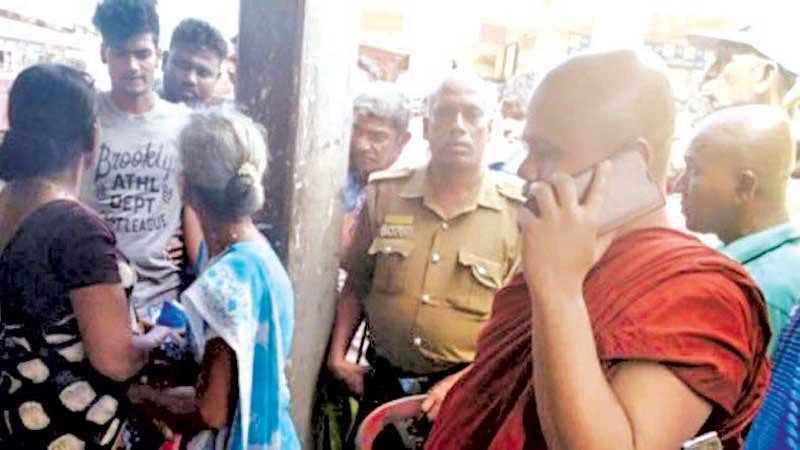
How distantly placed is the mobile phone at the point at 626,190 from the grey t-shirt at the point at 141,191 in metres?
1.93

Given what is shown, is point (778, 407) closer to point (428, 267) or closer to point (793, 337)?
point (793, 337)

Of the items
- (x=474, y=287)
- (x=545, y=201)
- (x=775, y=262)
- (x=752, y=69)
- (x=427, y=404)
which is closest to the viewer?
(x=545, y=201)

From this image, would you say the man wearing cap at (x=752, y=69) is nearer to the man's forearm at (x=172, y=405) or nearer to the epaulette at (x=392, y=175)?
the epaulette at (x=392, y=175)

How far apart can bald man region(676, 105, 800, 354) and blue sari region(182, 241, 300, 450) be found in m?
1.28

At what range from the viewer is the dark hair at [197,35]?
3.11 metres

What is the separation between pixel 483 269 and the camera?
99.5 inches

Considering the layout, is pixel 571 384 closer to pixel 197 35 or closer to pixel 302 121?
pixel 302 121

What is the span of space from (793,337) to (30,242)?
5.46ft

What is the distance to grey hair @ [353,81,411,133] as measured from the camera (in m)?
3.04

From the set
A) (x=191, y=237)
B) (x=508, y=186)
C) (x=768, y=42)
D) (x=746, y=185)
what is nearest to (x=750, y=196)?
(x=746, y=185)

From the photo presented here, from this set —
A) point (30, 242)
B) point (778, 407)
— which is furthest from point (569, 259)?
point (30, 242)

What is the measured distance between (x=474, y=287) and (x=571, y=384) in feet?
4.85

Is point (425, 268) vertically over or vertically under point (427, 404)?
over

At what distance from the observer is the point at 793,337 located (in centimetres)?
120
